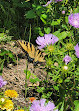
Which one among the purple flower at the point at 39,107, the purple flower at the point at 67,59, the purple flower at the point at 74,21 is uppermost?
the purple flower at the point at 74,21

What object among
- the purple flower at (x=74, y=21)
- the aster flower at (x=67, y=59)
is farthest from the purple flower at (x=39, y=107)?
the purple flower at (x=74, y=21)

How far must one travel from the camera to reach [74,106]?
175cm

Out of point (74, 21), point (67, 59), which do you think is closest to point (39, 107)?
point (67, 59)

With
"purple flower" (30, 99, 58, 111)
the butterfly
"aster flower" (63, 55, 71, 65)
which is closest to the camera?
"purple flower" (30, 99, 58, 111)

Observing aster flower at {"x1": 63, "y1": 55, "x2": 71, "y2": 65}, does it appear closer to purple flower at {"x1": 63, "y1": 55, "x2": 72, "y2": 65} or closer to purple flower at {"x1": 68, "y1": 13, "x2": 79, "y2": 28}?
purple flower at {"x1": 63, "y1": 55, "x2": 72, "y2": 65}

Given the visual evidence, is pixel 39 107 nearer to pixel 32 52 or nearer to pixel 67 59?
pixel 67 59

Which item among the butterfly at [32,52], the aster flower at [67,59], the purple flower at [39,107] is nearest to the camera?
the purple flower at [39,107]

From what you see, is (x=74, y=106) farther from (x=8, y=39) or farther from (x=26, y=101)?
(x=8, y=39)

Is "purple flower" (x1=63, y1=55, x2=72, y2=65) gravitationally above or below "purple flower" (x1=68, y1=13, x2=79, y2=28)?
below

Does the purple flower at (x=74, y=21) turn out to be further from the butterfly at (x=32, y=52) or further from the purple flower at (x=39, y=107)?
the purple flower at (x=39, y=107)

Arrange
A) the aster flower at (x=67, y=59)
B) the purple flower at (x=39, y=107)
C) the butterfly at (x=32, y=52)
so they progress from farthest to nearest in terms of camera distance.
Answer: the butterfly at (x=32, y=52)
the aster flower at (x=67, y=59)
the purple flower at (x=39, y=107)

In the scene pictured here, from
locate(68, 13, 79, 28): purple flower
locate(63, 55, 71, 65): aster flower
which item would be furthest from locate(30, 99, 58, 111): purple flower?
locate(68, 13, 79, 28): purple flower

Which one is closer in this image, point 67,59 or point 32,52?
point 67,59

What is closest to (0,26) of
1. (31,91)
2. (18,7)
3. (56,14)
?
(18,7)
